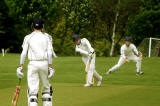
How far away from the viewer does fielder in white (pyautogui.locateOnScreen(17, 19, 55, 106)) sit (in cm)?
1166

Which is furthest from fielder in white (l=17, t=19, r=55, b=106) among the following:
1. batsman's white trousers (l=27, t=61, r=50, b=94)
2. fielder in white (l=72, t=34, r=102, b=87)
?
fielder in white (l=72, t=34, r=102, b=87)

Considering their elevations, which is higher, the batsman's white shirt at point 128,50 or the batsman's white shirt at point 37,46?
the batsman's white shirt at point 37,46

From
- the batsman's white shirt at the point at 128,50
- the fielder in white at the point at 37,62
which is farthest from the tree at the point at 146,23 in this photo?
the fielder in white at the point at 37,62

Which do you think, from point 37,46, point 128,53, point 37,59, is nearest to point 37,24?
point 37,46

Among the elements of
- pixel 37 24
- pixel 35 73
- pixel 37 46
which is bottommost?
pixel 35 73

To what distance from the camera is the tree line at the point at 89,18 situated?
6606cm

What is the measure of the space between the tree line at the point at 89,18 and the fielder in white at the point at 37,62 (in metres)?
53.5

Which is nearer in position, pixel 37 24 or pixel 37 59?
pixel 37 59

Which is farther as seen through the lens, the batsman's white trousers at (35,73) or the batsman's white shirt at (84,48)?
the batsman's white shirt at (84,48)

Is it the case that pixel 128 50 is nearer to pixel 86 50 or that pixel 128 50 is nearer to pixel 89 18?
pixel 86 50

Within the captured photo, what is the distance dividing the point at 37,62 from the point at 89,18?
60.9 meters

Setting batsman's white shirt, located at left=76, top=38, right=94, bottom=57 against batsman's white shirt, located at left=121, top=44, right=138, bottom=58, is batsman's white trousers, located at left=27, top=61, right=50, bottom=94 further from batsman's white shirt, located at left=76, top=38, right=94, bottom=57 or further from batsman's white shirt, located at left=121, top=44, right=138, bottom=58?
batsman's white shirt, located at left=121, top=44, right=138, bottom=58

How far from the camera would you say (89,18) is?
7238 cm

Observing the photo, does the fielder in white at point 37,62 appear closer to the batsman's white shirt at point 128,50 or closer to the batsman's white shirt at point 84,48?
the batsman's white shirt at point 84,48
